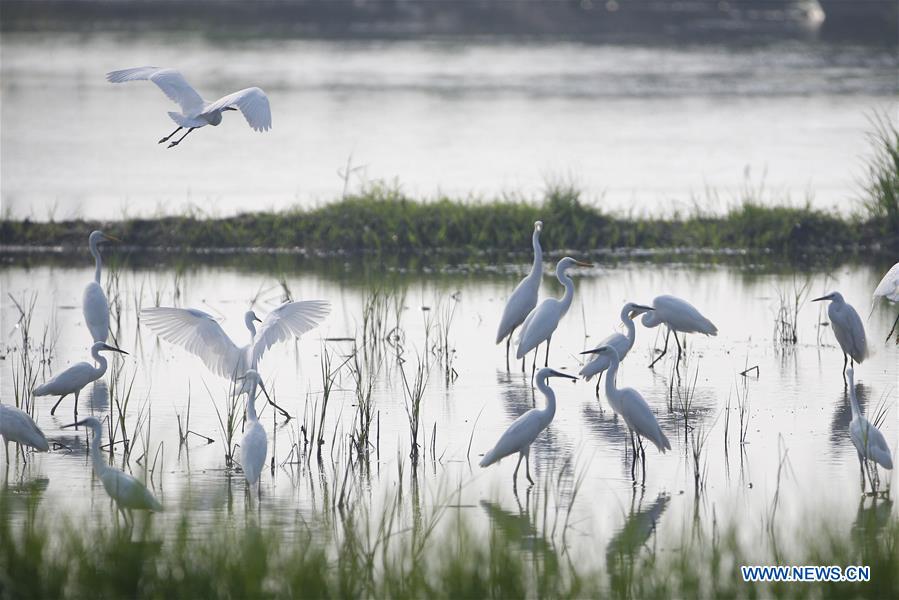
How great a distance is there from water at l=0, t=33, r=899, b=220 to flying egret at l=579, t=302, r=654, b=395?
3.69 m

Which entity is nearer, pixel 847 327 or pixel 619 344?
pixel 619 344

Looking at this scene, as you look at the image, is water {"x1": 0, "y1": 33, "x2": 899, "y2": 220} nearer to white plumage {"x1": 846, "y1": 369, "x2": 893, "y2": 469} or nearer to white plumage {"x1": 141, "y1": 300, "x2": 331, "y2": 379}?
white plumage {"x1": 141, "y1": 300, "x2": 331, "y2": 379}

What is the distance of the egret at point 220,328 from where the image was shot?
6.83 metres

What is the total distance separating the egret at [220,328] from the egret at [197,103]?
909 millimetres

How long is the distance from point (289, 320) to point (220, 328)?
353mm

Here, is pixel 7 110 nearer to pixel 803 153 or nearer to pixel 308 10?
pixel 803 153

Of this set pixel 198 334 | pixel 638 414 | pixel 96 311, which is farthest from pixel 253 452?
pixel 96 311

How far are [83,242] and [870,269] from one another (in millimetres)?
6906

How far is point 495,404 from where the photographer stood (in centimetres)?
744

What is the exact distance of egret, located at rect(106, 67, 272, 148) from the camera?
615 centimetres

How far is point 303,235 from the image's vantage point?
A: 12.1m

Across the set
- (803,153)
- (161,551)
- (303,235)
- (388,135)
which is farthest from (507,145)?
(161,551)

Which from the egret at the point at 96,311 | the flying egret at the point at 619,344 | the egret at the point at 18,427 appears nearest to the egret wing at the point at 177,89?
the egret at the point at 96,311

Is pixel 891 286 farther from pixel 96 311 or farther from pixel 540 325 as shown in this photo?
pixel 96 311
